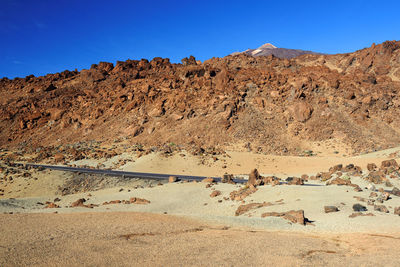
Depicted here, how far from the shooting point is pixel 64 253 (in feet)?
23.8

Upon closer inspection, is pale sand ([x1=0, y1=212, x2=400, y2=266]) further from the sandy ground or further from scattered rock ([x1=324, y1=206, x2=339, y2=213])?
scattered rock ([x1=324, y1=206, x2=339, y2=213])

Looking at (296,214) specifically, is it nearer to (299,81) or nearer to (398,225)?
(398,225)

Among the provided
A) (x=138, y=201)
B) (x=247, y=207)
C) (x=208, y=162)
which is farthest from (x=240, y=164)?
(x=247, y=207)

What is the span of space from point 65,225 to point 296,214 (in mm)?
8310

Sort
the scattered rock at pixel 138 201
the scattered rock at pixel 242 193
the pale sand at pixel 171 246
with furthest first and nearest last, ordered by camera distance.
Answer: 1. the scattered rock at pixel 138 201
2. the scattered rock at pixel 242 193
3. the pale sand at pixel 171 246

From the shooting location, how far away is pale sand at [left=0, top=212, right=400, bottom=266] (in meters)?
7.00

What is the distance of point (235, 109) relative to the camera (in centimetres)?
4134

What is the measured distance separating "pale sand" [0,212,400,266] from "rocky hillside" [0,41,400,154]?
25173 mm

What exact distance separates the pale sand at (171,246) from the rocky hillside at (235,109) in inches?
991

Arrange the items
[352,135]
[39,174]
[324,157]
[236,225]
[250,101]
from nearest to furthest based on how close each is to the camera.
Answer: [236,225] → [39,174] → [324,157] → [352,135] → [250,101]

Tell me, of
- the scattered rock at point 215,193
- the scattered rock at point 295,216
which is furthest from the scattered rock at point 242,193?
the scattered rock at point 295,216

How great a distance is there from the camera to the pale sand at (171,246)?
23.0 feet

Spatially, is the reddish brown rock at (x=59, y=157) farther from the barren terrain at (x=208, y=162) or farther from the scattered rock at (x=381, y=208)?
the scattered rock at (x=381, y=208)

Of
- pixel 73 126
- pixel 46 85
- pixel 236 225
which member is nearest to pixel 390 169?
pixel 236 225
